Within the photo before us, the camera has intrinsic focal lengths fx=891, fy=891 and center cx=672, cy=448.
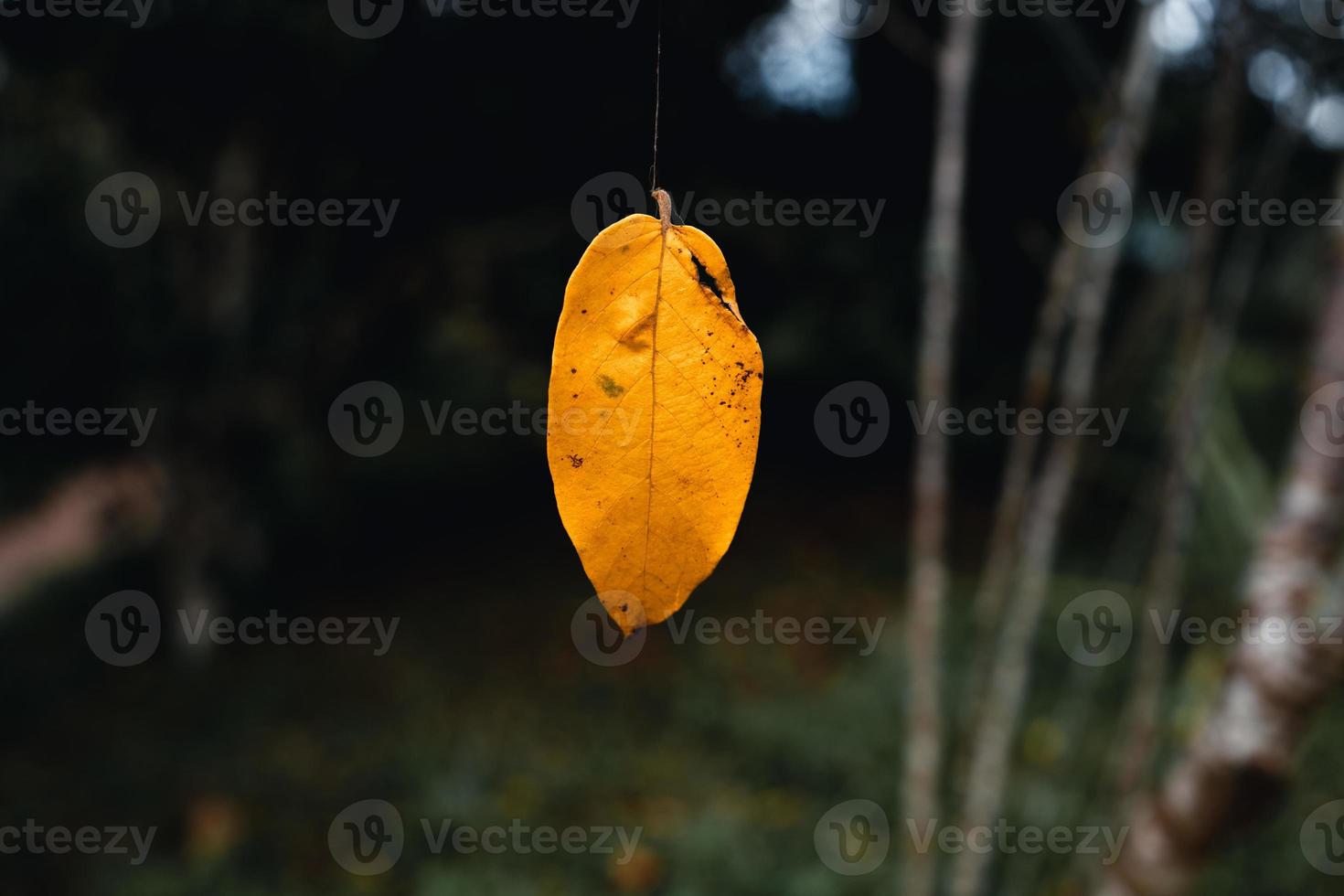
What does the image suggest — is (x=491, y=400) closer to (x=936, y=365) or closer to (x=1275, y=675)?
(x=936, y=365)

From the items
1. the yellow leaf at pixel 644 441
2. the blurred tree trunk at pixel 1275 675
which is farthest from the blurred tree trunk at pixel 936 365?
the yellow leaf at pixel 644 441

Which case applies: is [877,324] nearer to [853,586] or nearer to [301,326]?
[853,586]

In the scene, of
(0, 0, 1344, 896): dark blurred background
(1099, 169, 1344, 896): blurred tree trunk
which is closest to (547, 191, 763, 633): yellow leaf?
(1099, 169, 1344, 896): blurred tree trunk

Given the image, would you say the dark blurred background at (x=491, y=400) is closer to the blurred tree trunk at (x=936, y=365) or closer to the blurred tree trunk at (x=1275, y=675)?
the blurred tree trunk at (x=936, y=365)

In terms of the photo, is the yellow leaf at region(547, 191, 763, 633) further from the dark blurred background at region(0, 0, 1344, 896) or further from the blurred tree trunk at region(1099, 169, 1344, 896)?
the dark blurred background at region(0, 0, 1344, 896)

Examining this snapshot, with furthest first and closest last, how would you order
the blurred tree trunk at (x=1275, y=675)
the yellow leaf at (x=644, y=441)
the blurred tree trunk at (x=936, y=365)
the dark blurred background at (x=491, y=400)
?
the dark blurred background at (x=491, y=400), the blurred tree trunk at (x=936, y=365), the blurred tree trunk at (x=1275, y=675), the yellow leaf at (x=644, y=441)

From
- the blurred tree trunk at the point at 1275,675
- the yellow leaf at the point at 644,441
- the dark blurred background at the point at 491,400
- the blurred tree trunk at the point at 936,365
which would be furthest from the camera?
the dark blurred background at the point at 491,400
